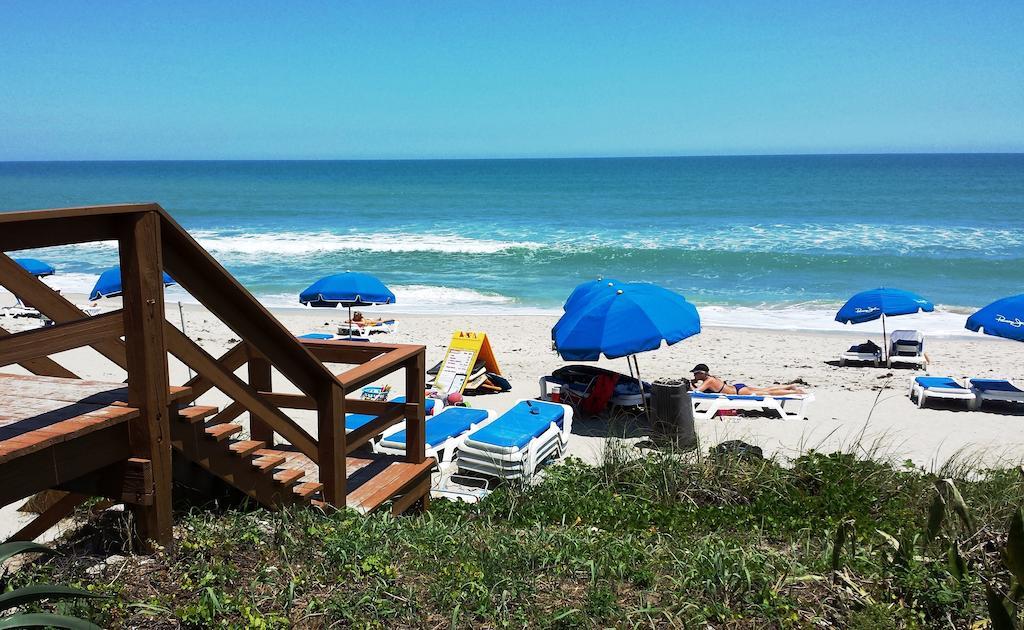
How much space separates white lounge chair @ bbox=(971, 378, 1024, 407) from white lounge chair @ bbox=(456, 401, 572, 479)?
21.5 ft

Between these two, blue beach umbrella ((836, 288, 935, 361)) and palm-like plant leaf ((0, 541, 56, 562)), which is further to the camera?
blue beach umbrella ((836, 288, 935, 361))

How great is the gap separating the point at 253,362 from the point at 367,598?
2246 millimetres

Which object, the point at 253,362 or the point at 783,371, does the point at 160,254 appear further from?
the point at 783,371

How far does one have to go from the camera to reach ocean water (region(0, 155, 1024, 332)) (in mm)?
24703

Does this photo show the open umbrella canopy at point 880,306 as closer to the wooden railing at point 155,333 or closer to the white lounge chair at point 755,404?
the white lounge chair at point 755,404

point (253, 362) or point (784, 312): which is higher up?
point (253, 362)

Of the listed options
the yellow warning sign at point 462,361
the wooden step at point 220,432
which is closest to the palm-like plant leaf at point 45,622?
the wooden step at point 220,432

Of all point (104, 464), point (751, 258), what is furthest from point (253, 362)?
point (751, 258)

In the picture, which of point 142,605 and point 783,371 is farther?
point 783,371

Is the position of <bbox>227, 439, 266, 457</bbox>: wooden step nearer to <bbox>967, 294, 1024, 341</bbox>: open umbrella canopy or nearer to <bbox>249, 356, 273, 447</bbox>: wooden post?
<bbox>249, 356, 273, 447</bbox>: wooden post

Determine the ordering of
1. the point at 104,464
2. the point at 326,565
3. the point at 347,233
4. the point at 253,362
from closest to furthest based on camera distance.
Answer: the point at 104,464
the point at 326,565
the point at 253,362
the point at 347,233

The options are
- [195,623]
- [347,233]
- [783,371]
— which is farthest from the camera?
→ [347,233]

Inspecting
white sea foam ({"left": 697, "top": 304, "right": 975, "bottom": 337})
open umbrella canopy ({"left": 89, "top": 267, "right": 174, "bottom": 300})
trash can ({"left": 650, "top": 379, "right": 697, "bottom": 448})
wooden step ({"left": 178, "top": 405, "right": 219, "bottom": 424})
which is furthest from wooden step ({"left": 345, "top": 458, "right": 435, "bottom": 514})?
white sea foam ({"left": 697, "top": 304, "right": 975, "bottom": 337})

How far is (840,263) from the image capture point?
98.1 feet
